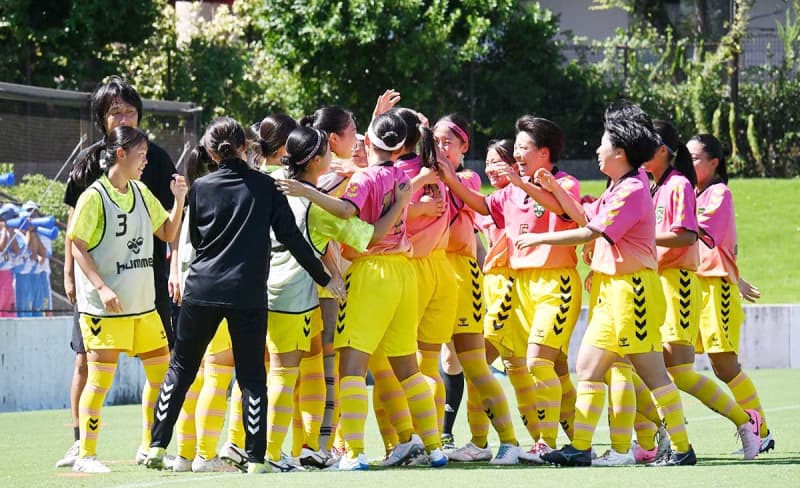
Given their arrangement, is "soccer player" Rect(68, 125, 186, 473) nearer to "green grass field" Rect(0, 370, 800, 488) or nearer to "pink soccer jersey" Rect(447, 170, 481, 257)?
"green grass field" Rect(0, 370, 800, 488)

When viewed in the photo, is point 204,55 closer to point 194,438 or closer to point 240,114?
point 240,114

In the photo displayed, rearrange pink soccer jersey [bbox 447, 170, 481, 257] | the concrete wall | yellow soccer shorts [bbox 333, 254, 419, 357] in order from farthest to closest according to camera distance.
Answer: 1. the concrete wall
2. pink soccer jersey [bbox 447, 170, 481, 257]
3. yellow soccer shorts [bbox 333, 254, 419, 357]

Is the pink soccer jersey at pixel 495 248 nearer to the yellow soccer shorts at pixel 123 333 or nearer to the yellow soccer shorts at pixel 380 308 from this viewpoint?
the yellow soccer shorts at pixel 380 308

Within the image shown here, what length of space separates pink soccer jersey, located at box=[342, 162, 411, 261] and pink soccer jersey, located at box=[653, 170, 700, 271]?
1.59 metres

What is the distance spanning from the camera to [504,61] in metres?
27.4

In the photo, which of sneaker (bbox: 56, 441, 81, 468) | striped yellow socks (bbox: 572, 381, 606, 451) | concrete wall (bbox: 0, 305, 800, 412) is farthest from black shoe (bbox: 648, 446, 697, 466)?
concrete wall (bbox: 0, 305, 800, 412)

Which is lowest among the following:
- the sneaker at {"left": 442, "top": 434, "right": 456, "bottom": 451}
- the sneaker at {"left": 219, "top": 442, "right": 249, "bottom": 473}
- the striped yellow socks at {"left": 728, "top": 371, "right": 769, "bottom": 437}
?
the sneaker at {"left": 442, "top": 434, "right": 456, "bottom": 451}

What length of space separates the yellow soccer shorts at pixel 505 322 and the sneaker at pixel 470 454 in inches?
22.7

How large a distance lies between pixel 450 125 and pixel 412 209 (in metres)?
0.85

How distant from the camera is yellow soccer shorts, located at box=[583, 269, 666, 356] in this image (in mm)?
7809

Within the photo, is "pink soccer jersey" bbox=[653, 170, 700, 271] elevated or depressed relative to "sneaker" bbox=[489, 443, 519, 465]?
elevated

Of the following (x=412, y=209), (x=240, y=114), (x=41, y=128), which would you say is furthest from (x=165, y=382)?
(x=240, y=114)

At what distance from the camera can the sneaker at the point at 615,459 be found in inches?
312

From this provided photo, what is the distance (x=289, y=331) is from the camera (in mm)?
7832
